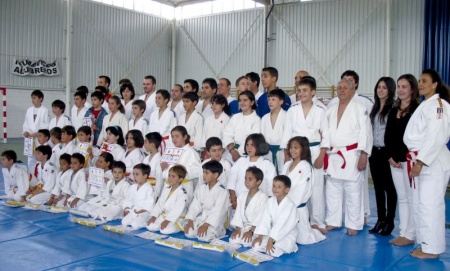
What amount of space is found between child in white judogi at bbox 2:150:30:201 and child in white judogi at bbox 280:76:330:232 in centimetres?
407

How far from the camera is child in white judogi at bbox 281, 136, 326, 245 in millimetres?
5086

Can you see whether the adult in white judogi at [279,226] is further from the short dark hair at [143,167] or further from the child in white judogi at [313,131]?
the short dark hair at [143,167]

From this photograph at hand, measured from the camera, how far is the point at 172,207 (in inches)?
220

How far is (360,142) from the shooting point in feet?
17.3

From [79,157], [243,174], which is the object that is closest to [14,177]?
[79,157]

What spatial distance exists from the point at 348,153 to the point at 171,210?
2227 millimetres

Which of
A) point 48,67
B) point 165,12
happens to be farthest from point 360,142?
point 165,12

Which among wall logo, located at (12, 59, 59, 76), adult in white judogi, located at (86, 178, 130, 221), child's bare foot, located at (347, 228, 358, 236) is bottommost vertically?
child's bare foot, located at (347, 228, 358, 236)

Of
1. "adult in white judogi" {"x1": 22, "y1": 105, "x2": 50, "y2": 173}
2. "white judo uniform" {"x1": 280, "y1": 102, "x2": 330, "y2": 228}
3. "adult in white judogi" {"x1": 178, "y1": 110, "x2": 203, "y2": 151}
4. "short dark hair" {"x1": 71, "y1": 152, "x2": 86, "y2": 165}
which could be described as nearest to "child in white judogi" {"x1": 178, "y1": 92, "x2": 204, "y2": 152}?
"adult in white judogi" {"x1": 178, "y1": 110, "x2": 203, "y2": 151}

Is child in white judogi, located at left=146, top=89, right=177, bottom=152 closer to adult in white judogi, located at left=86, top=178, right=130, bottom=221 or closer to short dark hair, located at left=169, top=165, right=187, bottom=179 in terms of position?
adult in white judogi, located at left=86, top=178, right=130, bottom=221

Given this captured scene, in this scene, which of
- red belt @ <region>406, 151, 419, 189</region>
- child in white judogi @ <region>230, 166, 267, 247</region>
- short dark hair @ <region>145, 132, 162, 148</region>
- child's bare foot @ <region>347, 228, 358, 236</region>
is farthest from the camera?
short dark hair @ <region>145, 132, 162, 148</region>

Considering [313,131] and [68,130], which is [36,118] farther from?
[313,131]

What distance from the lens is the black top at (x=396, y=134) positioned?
4.85 metres

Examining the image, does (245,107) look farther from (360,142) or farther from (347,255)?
(347,255)
